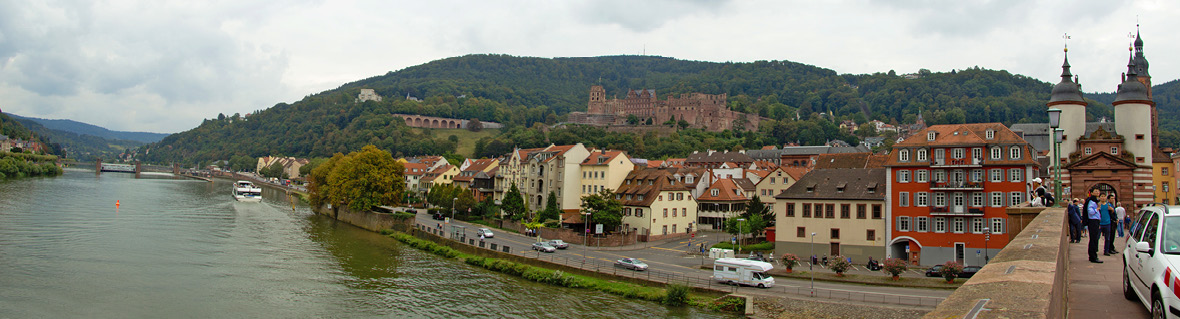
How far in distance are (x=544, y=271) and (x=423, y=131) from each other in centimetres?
14519

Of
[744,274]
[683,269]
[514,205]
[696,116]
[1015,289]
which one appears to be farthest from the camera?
[696,116]

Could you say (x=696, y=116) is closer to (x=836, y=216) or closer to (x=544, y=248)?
(x=836, y=216)

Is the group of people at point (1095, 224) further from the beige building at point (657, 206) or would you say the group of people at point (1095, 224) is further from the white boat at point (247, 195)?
the white boat at point (247, 195)

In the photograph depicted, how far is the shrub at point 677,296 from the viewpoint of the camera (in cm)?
2944

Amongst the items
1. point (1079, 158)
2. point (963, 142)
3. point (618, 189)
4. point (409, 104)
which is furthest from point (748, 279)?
point (409, 104)

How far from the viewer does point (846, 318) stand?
2497cm

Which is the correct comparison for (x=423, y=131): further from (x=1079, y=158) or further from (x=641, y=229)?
(x=1079, y=158)

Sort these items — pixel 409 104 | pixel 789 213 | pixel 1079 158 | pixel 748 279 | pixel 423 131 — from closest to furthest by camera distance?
pixel 748 279, pixel 1079 158, pixel 789 213, pixel 423 131, pixel 409 104

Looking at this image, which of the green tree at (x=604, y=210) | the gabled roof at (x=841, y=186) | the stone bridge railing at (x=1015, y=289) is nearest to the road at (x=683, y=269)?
the green tree at (x=604, y=210)

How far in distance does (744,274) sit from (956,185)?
15832mm

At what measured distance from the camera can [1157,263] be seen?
598 centimetres

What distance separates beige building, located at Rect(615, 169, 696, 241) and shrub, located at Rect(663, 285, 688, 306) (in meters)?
19.7

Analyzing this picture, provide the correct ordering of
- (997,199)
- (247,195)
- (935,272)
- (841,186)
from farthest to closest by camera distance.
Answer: (247,195)
(841,186)
(997,199)
(935,272)

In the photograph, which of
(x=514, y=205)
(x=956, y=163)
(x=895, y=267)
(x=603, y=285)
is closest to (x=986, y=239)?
(x=956, y=163)
